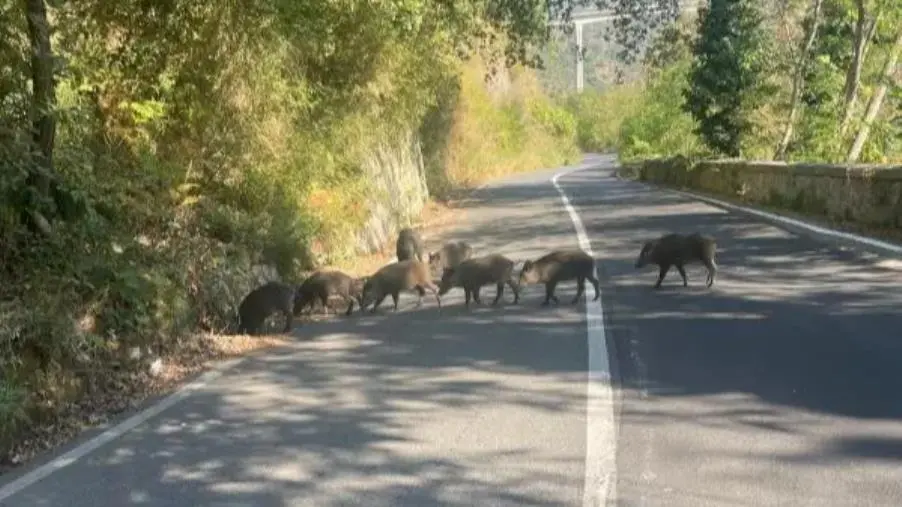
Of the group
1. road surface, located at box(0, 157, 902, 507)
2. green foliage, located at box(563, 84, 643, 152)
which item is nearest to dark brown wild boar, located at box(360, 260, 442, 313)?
road surface, located at box(0, 157, 902, 507)

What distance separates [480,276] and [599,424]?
557 cm

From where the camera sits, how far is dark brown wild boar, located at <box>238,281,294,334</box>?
1135 cm

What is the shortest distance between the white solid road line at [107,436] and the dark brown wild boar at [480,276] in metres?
3.47

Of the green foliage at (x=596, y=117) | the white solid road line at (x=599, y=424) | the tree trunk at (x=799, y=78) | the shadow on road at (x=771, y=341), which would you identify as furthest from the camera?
the green foliage at (x=596, y=117)

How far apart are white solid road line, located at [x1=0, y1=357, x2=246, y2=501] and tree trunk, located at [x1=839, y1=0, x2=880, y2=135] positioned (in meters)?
20.0

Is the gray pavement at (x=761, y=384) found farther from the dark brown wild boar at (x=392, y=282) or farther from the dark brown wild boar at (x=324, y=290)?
the dark brown wild boar at (x=324, y=290)

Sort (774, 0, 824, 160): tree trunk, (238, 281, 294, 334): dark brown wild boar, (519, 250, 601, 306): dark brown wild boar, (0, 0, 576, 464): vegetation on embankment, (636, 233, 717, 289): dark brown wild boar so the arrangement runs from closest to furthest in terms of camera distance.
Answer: (0, 0, 576, 464): vegetation on embankment, (238, 281, 294, 334): dark brown wild boar, (519, 250, 601, 306): dark brown wild boar, (636, 233, 717, 289): dark brown wild boar, (774, 0, 824, 160): tree trunk

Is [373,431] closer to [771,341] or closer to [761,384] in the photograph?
[761,384]

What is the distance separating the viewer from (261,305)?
1134 centimetres

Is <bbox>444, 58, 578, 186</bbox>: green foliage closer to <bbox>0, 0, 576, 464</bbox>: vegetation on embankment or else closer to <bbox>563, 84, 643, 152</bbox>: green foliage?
<bbox>563, 84, 643, 152</bbox>: green foliage

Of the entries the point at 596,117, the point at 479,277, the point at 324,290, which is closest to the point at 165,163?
the point at 324,290

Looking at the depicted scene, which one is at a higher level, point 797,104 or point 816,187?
point 797,104

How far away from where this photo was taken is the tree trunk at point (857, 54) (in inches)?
980

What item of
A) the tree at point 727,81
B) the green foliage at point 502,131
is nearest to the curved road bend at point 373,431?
the tree at point 727,81
